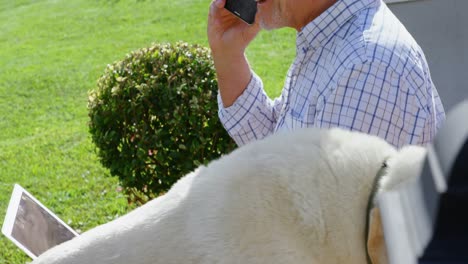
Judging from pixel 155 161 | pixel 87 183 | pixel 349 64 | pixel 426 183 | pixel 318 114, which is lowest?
pixel 87 183

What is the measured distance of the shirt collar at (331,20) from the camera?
2.39m

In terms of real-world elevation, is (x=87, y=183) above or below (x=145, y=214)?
below

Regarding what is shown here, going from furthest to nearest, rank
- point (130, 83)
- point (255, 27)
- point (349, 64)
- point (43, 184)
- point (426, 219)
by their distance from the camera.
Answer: point (43, 184)
point (130, 83)
point (255, 27)
point (349, 64)
point (426, 219)

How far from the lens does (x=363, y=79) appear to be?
2.16 meters

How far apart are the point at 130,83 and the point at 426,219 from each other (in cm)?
442

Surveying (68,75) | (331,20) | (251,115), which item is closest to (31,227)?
(251,115)

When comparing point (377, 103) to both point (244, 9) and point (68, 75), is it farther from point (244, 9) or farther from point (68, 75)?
point (68, 75)

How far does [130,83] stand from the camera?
202 inches

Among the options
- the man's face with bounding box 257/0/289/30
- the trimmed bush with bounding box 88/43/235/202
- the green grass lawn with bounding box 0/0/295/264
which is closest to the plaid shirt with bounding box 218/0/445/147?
the man's face with bounding box 257/0/289/30

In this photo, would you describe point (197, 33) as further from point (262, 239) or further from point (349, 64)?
point (262, 239)

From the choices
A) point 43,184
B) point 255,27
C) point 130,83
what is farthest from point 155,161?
point 43,184

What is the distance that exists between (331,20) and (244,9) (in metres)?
0.53

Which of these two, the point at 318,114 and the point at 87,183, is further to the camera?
the point at 87,183

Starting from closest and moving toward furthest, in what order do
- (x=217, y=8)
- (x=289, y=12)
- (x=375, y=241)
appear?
(x=375, y=241) < (x=289, y=12) < (x=217, y=8)
